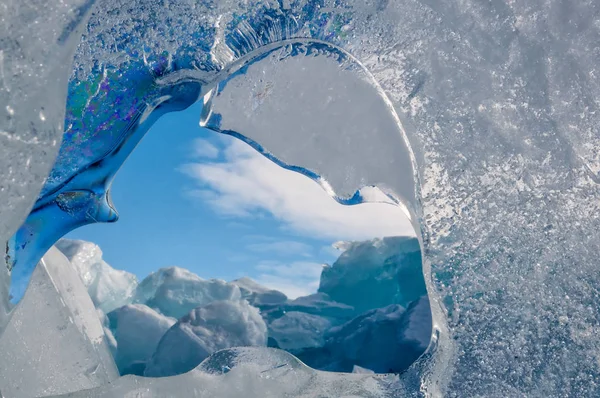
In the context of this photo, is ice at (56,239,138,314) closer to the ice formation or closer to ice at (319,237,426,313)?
ice at (319,237,426,313)

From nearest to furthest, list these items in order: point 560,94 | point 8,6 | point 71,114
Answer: point 8,6 < point 560,94 < point 71,114

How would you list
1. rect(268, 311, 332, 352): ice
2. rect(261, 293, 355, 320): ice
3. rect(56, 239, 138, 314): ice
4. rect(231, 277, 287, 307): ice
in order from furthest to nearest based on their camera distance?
rect(231, 277, 287, 307): ice
rect(261, 293, 355, 320): ice
rect(56, 239, 138, 314): ice
rect(268, 311, 332, 352): ice

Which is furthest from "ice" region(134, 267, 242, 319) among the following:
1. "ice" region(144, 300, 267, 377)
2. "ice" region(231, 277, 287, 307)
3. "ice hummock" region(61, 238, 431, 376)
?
"ice" region(144, 300, 267, 377)

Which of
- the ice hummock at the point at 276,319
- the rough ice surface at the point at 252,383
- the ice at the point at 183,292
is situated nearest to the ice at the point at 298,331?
the ice hummock at the point at 276,319

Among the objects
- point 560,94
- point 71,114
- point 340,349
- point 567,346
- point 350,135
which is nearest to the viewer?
point 567,346

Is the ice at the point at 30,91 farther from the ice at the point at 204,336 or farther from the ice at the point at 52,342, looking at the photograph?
the ice at the point at 204,336

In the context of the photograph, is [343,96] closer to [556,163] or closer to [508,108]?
[508,108]

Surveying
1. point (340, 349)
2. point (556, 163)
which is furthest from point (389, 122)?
point (340, 349)
